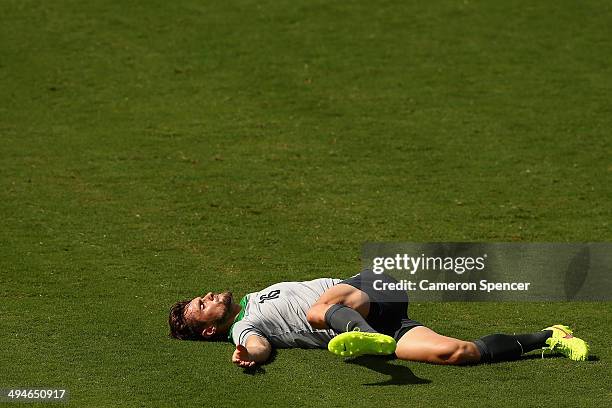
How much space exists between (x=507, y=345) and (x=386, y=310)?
42.2 inches

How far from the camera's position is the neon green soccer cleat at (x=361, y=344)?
8516 mm

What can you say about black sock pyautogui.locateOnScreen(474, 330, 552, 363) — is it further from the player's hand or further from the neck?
the neck

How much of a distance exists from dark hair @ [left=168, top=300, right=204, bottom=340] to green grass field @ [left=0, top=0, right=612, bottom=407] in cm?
12

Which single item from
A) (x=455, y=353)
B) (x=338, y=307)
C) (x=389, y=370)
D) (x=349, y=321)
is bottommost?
(x=389, y=370)

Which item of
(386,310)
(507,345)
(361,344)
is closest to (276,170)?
(386,310)

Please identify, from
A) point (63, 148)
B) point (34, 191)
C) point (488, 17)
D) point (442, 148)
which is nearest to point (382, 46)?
point (488, 17)

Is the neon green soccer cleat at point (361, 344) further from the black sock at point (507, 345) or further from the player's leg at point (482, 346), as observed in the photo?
the black sock at point (507, 345)

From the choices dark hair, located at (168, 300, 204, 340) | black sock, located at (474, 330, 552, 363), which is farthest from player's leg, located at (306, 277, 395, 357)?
dark hair, located at (168, 300, 204, 340)

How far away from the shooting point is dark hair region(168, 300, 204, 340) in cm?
988

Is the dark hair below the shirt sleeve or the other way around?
the other way around

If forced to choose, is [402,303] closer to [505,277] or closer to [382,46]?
[505,277]

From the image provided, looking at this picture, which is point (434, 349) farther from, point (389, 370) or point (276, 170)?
point (276, 170)

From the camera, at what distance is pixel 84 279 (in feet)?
39.3

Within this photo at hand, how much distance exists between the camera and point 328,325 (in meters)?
9.25
